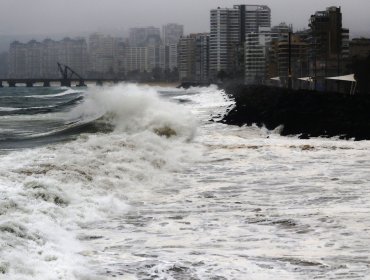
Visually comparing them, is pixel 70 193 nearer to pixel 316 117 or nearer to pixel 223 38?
pixel 316 117

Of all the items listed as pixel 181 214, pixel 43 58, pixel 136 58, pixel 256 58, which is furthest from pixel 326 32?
pixel 43 58

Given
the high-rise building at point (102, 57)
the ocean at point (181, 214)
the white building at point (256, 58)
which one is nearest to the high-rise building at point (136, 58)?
the high-rise building at point (102, 57)

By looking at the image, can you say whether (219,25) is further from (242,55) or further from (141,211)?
(141,211)

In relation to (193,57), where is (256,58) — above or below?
below

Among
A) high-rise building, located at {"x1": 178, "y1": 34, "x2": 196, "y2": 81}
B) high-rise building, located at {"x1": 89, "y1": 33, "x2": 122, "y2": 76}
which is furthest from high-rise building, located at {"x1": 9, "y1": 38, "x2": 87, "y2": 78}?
high-rise building, located at {"x1": 178, "y1": 34, "x2": 196, "y2": 81}

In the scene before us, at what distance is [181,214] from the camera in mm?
7340

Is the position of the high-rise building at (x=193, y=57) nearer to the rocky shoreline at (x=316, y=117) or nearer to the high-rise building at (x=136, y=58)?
the high-rise building at (x=136, y=58)

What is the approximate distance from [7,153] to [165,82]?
138120mm

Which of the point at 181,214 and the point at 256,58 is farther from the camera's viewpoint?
the point at 256,58

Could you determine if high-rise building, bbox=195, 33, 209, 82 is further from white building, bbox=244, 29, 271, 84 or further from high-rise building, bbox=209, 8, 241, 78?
white building, bbox=244, 29, 271, 84

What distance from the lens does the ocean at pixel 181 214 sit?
5.17 metres

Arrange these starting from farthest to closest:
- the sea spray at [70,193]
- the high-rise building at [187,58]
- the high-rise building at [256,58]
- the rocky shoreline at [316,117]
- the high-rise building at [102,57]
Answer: the high-rise building at [102,57]
the high-rise building at [187,58]
the high-rise building at [256,58]
the rocky shoreline at [316,117]
the sea spray at [70,193]

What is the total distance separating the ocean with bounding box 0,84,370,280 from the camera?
5172 millimetres

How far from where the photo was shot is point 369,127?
17.5 meters
